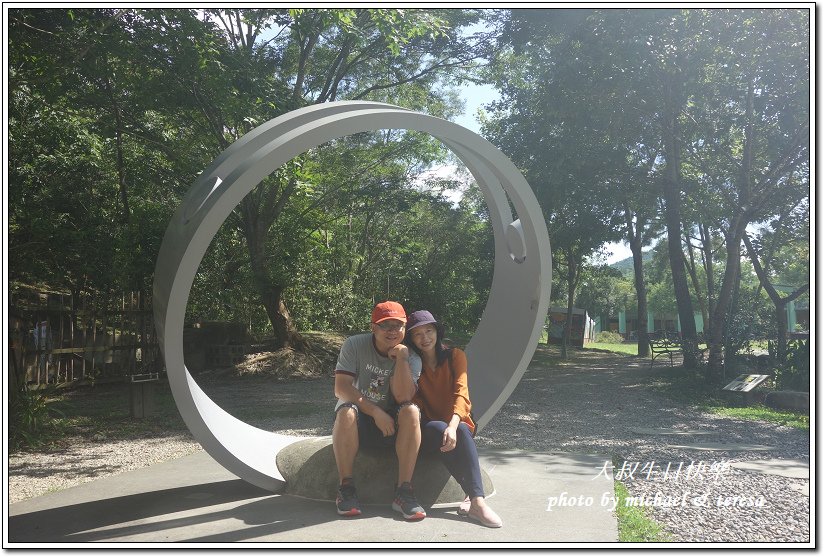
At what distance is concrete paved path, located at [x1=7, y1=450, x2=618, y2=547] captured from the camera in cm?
382

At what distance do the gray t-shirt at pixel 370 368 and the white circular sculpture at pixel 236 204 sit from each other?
85cm

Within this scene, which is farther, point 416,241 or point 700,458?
point 416,241

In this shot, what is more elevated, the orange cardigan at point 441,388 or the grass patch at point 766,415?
the orange cardigan at point 441,388

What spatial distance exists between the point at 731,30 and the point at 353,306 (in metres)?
10.1

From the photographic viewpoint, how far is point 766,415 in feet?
27.7

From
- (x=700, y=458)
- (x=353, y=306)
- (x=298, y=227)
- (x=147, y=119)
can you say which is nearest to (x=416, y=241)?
(x=353, y=306)

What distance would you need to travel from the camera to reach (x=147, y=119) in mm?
12367

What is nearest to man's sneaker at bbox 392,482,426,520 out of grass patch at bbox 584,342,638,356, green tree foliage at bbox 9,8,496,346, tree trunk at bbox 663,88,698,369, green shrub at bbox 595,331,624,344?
green tree foliage at bbox 9,8,496,346

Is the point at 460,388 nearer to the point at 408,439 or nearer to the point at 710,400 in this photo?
the point at 408,439

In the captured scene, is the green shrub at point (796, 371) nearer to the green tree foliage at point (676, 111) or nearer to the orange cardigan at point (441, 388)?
the green tree foliage at point (676, 111)

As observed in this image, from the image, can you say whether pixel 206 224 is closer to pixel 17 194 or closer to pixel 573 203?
pixel 17 194

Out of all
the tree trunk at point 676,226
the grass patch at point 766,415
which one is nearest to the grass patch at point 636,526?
the grass patch at point 766,415

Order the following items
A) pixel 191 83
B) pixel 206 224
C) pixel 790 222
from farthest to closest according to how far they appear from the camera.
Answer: pixel 790 222 < pixel 191 83 < pixel 206 224

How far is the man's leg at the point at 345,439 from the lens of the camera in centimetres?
416
